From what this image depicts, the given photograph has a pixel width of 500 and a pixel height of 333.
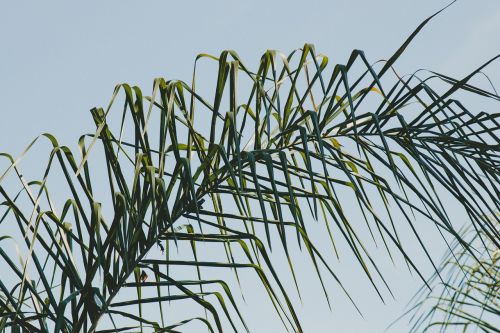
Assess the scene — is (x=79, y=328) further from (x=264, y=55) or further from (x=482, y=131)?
(x=482, y=131)

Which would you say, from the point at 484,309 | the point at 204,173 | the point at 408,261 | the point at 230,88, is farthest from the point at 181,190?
the point at 484,309

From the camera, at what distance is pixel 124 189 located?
1283 mm

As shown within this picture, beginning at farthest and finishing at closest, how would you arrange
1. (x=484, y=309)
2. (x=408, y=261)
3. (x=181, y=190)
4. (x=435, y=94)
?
1. (x=484, y=309)
2. (x=181, y=190)
3. (x=435, y=94)
4. (x=408, y=261)

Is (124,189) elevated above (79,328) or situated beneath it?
elevated above

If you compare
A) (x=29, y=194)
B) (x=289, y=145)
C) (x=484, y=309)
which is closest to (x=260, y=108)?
(x=289, y=145)

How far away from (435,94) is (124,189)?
20.3 inches

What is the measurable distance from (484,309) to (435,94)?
0.93 metres

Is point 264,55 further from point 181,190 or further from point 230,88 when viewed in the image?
point 181,190

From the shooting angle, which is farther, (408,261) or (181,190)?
(181,190)

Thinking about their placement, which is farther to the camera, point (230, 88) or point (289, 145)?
point (289, 145)

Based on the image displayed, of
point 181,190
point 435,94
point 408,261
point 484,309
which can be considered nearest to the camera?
point 408,261

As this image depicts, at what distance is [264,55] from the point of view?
1.36m

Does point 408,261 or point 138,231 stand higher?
point 138,231

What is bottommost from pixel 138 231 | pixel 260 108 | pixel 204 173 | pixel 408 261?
pixel 408 261
